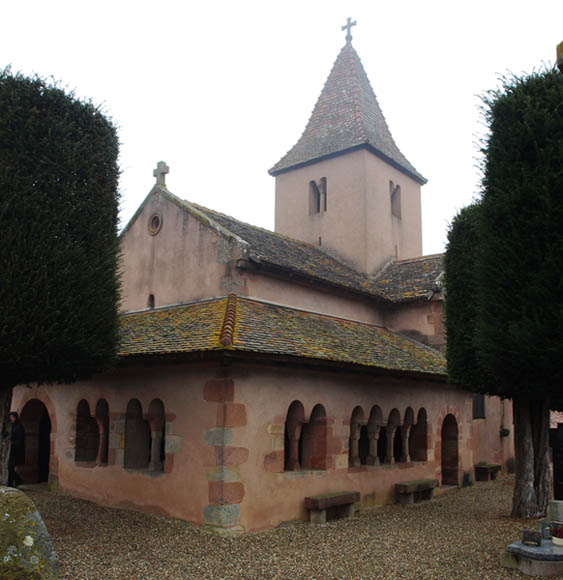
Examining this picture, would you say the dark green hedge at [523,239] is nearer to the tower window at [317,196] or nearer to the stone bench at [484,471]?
the stone bench at [484,471]

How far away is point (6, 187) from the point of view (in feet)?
27.0

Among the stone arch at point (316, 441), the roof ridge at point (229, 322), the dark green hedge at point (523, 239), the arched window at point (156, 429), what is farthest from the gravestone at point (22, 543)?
the dark green hedge at point (523, 239)

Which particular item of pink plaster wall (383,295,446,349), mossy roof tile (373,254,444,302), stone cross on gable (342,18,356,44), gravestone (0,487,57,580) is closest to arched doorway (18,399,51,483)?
gravestone (0,487,57,580)

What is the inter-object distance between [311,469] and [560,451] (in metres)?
4.58

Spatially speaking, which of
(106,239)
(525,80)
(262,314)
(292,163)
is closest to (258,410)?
(262,314)

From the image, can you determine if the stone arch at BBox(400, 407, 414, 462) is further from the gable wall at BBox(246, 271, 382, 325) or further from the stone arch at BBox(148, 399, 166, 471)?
the stone arch at BBox(148, 399, 166, 471)

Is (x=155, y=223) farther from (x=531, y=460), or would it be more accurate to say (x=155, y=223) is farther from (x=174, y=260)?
(x=531, y=460)

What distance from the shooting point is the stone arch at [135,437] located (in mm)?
11406

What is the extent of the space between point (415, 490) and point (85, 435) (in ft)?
23.8

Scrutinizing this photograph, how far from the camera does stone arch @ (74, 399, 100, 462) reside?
1255cm

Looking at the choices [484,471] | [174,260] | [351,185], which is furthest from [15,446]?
[484,471]

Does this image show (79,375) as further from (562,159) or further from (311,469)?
(562,159)

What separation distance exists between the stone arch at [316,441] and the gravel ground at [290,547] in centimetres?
119

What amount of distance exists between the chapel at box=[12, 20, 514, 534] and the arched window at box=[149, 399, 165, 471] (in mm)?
40
